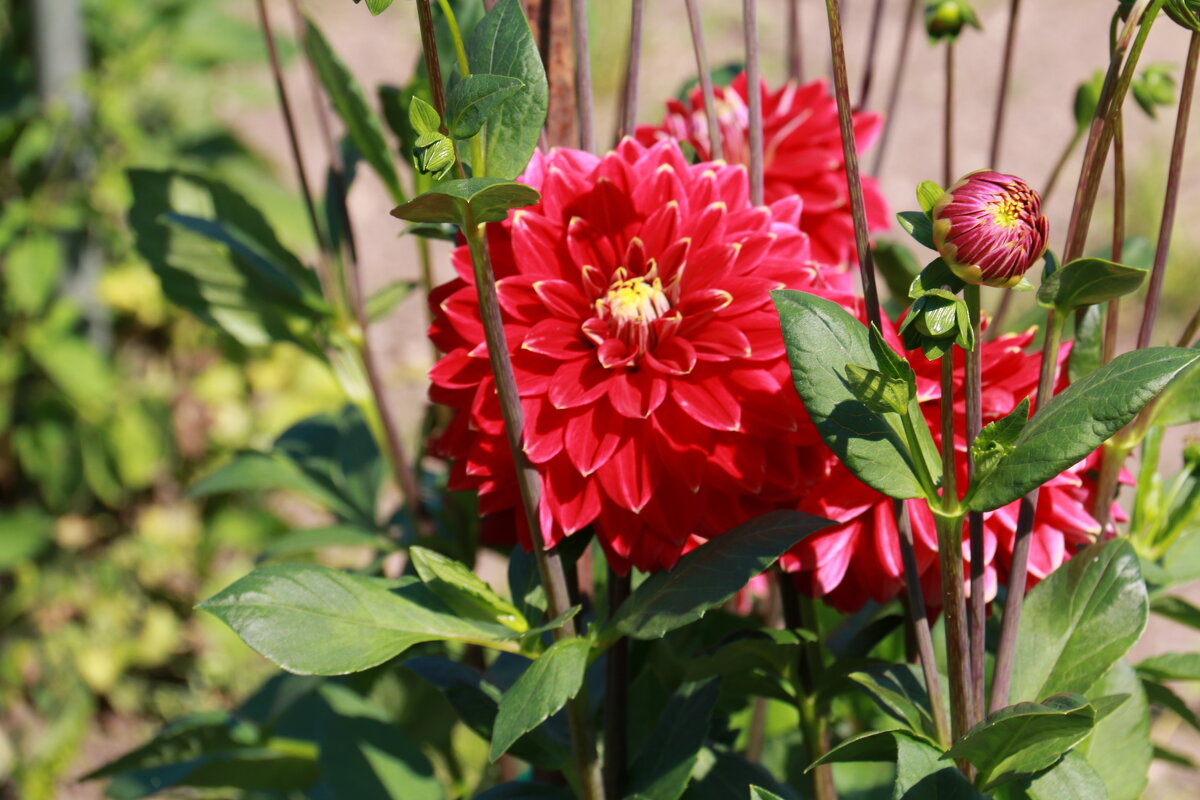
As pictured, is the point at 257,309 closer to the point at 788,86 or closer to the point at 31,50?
the point at 788,86

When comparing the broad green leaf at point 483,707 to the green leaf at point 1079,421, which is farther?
the broad green leaf at point 483,707

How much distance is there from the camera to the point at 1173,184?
41cm

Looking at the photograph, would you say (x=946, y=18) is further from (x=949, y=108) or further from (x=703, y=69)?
(x=703, y=69)

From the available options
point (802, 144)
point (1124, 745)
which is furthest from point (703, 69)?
point (1124, 745)

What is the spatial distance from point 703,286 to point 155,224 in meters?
0.40

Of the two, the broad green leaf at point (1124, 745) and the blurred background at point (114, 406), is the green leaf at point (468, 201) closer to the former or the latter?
the broad green leaf at point (1124, 745)

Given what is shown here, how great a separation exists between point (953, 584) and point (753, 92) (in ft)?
0.69

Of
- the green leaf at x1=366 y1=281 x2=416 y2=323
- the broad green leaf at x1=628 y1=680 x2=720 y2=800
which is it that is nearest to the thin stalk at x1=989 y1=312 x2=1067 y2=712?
the broad green leaf at x1=628 y1=680 x2=720 y2=800

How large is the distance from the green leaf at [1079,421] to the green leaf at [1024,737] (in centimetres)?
7

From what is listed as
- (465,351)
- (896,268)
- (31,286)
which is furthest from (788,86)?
(31,286)

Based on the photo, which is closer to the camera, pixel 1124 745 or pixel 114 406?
pixel 1124 745

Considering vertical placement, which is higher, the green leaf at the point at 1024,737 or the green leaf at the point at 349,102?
the green leaf at the point at 349,102

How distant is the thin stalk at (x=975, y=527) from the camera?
14.0 inches

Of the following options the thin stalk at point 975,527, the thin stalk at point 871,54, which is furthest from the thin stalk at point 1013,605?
the thin stalk at point 871,54
